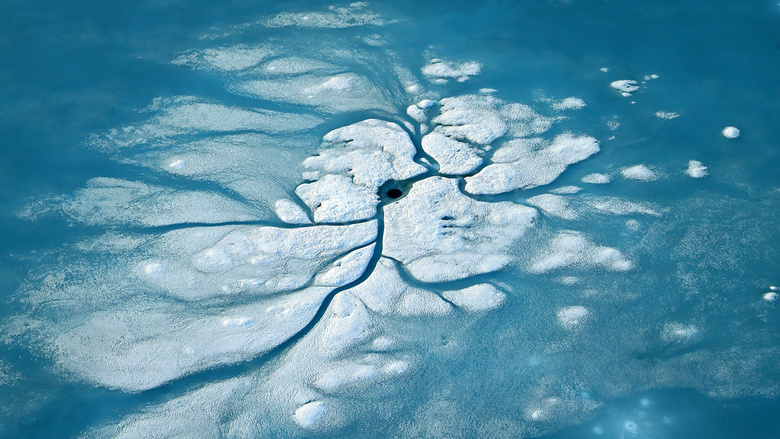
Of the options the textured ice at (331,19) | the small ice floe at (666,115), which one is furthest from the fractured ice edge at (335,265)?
the textured ice at (331,19)

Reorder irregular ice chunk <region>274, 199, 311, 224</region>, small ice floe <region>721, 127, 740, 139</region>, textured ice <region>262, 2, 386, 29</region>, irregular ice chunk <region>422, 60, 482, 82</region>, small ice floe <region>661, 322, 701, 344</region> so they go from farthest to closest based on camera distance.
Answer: textured ice <region>262, 2, 386, 29</region> → irregular ice chunk <region>422, 60, 482, 82</region> → small ice floe <region>721, 127, 740, 139</region> → irregular ice chunk <region>274, 199, 311, 224</region> → small ice floe <region>661, 322, 701, 344</region>

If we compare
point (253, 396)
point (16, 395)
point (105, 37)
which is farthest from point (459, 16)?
point (16, 395)

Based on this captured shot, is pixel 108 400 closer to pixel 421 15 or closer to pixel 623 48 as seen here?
pixel 421 15

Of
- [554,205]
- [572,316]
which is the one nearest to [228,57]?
[554,205]

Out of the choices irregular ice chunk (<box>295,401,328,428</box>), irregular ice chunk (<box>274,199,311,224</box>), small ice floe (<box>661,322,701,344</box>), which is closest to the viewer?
irregular ice chunk (<box>295,401,328,428</box>)

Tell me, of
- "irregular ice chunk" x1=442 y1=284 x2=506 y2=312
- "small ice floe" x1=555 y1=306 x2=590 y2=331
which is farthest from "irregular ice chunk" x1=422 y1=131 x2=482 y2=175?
"small ice floe" x1=555 y1=306 x2=590 y2=331

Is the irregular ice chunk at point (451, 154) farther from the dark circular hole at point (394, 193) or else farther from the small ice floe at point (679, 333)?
the small ice floe at point (679, 333)

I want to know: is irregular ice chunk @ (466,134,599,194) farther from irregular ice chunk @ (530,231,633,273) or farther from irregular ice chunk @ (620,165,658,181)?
irregular ice chunk @ (530,231,633,273)
